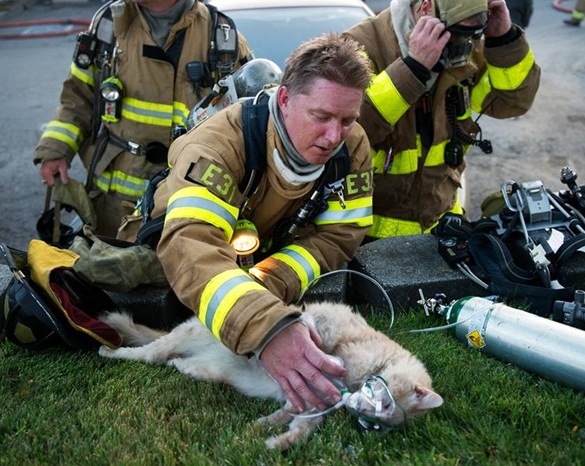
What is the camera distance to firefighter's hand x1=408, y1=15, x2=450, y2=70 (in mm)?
3957

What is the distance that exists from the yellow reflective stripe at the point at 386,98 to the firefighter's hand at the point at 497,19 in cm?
75

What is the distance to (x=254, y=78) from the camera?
398cm

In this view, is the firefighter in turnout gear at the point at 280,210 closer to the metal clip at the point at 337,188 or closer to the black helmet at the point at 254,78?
the metal clip at the point at 337,188

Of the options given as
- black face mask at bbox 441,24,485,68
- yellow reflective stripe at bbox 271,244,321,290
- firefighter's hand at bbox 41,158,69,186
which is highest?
black face mask at bbox 441,24,485,68

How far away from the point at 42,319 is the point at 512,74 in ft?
9.99

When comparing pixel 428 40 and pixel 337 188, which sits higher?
pixel 428 40

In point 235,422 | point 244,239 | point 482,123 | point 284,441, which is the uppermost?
point 244,239

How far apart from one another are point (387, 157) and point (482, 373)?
174 cm

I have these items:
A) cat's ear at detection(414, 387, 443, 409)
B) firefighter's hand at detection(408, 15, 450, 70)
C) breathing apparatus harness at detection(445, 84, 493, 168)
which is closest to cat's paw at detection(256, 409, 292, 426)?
cat's ear at detection(414, 387, 443, 409)

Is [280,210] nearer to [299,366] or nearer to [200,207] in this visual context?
[200,207]

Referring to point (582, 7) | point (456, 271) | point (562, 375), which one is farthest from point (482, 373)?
point (582, 7)

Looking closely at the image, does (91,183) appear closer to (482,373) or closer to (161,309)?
(161,309)

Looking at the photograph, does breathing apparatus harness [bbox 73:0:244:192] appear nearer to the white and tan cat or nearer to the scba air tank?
the white and tan cat

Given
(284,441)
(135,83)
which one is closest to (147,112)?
(135,83)
